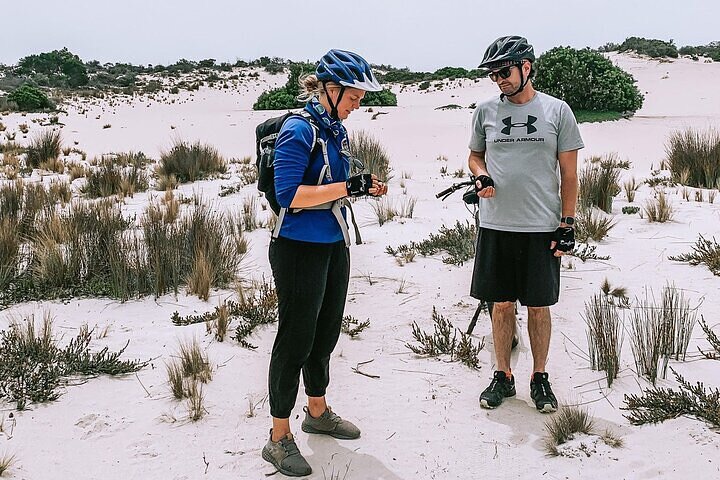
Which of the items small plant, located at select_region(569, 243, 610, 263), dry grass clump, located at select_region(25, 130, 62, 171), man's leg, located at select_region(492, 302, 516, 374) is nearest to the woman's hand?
man's leg, located at select_region(492, 302, 516, 374)

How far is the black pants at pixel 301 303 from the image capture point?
111 inches

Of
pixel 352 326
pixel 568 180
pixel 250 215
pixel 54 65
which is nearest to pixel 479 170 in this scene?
pixel 568 180

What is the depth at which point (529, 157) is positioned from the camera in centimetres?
343

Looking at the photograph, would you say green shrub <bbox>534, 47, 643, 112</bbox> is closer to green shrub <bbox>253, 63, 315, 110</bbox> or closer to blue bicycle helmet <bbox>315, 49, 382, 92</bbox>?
green shrub <bbox>253, 63, 315, 110</bbox>

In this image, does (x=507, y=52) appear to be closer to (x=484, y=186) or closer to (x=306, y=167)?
(x=484, y=186)

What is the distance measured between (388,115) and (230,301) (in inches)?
616

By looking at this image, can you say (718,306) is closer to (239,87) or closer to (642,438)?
(642,438)

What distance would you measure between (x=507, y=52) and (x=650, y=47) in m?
34.6

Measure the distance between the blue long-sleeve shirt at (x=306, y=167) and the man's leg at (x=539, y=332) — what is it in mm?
1358

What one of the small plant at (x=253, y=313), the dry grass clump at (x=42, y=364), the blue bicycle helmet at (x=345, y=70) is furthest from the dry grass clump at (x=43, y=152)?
the blue bicycle helmet at (x=345, y=70)

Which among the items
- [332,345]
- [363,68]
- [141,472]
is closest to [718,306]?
[332,345]

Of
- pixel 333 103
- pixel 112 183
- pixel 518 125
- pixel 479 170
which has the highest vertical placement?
pixel 333 103

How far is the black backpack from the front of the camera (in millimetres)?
2706

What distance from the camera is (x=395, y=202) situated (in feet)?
29.6
